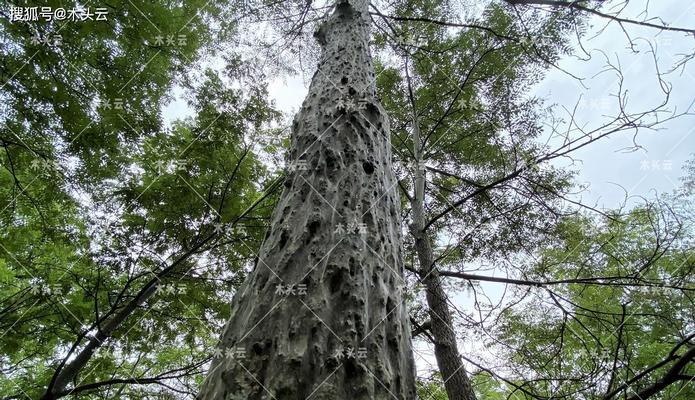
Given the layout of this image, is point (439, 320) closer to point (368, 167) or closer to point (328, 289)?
point (368, 167)

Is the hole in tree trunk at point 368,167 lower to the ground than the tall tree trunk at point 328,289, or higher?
higher

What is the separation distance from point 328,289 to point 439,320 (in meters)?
2.13

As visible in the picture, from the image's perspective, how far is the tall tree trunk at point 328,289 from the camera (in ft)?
3.35

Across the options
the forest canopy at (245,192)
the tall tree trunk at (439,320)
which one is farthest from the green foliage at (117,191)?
the tall tree trunk at (439,320)

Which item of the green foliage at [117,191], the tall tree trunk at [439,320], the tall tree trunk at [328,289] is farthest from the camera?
the green foliage at [117,191]

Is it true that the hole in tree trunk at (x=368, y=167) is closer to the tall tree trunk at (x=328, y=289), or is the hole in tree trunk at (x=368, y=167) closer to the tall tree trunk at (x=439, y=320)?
the tall tree trunk at (x=328, y=289)

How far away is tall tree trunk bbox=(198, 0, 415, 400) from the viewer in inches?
40.2

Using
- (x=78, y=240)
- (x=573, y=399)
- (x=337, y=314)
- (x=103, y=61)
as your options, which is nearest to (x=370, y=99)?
(x=337, y=314)

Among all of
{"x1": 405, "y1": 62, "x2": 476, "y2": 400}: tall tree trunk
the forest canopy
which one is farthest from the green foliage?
{"x1": 405, "y1": 62, "x2": 476, "y2": 400}: tall tree trunk

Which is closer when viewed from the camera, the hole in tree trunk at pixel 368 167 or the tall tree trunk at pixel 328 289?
the tall tree trunk at pixel 328 289

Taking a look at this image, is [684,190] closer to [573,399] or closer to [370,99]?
[573,399]

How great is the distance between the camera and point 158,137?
13.0ft

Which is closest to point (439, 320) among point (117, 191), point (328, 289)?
point (328, 289)

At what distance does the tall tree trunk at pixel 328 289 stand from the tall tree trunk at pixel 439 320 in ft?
5.05
